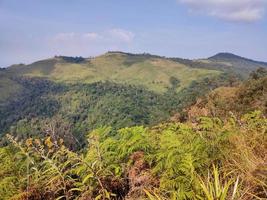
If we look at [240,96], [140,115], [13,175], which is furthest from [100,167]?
[140,115]

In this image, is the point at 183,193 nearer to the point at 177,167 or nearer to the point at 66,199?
the point at 177,167

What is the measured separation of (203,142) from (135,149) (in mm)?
1013

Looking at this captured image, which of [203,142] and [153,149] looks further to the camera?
[153,149]

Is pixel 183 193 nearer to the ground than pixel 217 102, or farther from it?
farther from it

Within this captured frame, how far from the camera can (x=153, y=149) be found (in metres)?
5.60

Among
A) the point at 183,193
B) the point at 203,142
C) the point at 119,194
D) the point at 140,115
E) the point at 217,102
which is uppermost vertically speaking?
the point at 203,142

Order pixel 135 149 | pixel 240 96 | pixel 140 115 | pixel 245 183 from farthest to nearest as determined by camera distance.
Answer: pixel 140 115, pixel 240 96, pixel 135 149, pixel 245 183

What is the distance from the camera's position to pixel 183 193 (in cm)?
414

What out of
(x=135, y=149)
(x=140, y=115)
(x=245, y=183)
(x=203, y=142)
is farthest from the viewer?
(x=140, y=115)

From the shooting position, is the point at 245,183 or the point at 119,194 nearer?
the point at 245,183

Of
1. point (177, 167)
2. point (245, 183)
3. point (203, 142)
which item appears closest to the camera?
point (245, 183)

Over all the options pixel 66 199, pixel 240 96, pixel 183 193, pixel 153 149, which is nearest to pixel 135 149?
pixel 153 149

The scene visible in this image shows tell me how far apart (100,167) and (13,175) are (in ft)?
3.82

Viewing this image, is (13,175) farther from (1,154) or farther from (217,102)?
(217,102)
